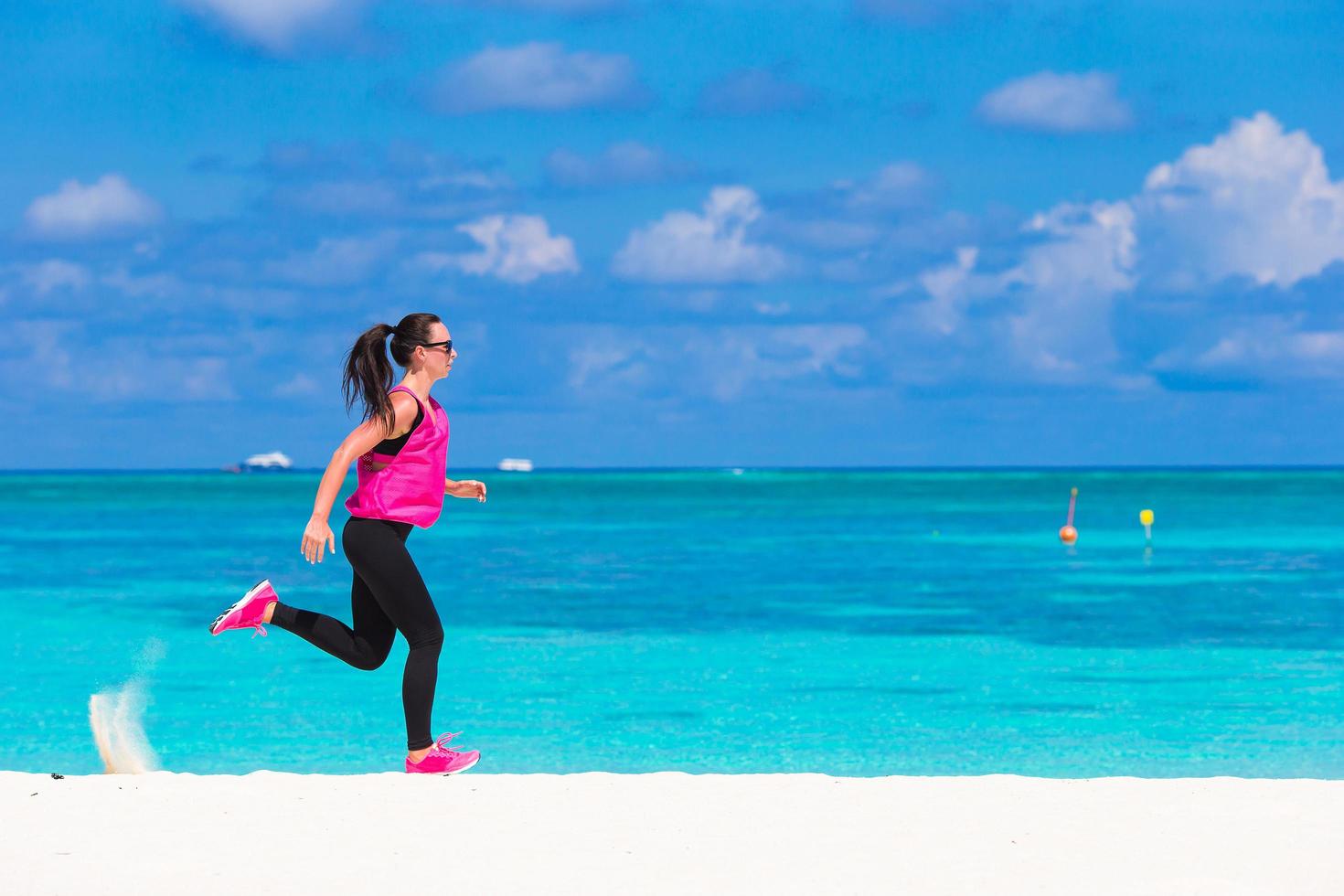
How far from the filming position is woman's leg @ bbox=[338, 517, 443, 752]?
18.9 feet

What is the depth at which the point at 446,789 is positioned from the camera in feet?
20.0

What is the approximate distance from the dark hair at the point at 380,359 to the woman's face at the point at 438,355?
0.07 feet

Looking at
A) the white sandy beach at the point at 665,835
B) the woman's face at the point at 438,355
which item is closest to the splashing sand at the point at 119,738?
the white sandy beach at the point at 665,835

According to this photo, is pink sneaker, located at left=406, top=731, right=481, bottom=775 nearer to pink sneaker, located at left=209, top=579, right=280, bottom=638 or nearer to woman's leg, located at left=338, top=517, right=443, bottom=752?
woman's leg, located at left=338, top=517, right=443, bottom=752

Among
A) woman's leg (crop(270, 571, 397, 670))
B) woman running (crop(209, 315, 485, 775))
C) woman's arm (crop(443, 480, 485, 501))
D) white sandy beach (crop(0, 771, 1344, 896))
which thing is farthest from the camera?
woman's arm (crop(443, 480, 485, 501))

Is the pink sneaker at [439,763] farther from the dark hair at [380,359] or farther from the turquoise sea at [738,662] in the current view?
the turquoise sea at [738,662]

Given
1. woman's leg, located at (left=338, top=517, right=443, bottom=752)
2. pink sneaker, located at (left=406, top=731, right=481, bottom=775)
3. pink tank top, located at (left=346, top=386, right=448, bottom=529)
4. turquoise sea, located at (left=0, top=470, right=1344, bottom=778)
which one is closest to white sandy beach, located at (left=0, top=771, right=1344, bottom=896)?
pink sneaker, located at (left=406, top=731, right=481, bottom=775)

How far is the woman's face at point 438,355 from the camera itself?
589 centimetres

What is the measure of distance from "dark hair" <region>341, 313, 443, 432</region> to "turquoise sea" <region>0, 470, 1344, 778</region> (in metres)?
4.75

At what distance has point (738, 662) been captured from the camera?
15805 mm

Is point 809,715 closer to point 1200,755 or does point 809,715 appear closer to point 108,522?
point 1200,755

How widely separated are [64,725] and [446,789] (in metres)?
7.17

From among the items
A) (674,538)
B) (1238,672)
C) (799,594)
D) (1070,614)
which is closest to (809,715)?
(1238,672)

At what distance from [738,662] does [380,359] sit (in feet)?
34.3
